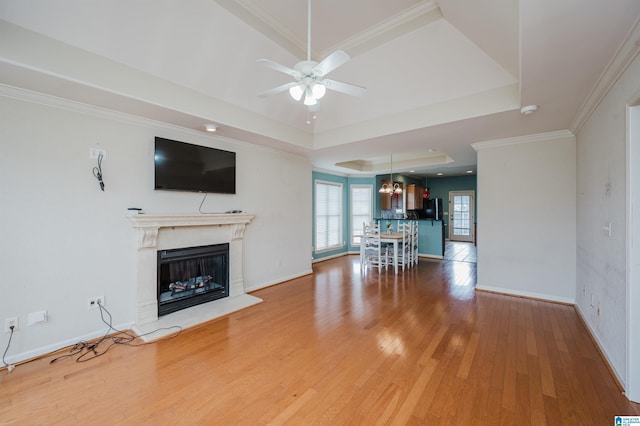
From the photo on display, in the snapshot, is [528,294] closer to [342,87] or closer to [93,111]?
[342,87]

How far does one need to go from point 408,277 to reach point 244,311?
11.4 ft

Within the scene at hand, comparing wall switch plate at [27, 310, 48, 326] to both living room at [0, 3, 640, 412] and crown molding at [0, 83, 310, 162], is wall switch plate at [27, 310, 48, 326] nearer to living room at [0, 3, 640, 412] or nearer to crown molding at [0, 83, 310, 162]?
living room at [0, 3, 640, 412]

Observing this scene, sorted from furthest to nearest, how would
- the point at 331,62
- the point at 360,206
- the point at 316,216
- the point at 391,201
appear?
1. the point at 391,201
2. the point at 360,206
3. the point at 316,216
4. the point at 331,62

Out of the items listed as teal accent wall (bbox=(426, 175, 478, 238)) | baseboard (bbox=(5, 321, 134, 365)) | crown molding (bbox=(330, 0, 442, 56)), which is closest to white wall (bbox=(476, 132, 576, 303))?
crown molding (bbox=(330, 0, 442, 56))

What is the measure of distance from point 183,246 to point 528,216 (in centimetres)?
538

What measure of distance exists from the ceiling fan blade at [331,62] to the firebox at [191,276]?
3026mm

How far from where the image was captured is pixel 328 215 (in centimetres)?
772

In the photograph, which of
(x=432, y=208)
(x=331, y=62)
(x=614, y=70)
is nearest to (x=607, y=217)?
(x=614, y=70)

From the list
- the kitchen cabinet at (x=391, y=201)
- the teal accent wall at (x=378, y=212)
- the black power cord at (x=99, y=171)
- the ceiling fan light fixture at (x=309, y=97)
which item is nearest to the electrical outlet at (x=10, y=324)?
the black power cord at (x=99, y=171)

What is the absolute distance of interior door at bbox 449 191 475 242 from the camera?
10336 mm

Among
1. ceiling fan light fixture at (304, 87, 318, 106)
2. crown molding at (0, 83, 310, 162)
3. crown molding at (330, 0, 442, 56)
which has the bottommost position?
ceiling fan light fixture at (304, 87, 318, 106)

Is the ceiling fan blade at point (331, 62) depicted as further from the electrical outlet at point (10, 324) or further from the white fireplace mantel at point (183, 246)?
the electrical outlet at point (10, 324)

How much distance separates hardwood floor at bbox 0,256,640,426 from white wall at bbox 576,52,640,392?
31 centimetres

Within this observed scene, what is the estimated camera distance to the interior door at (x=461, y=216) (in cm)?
1034
